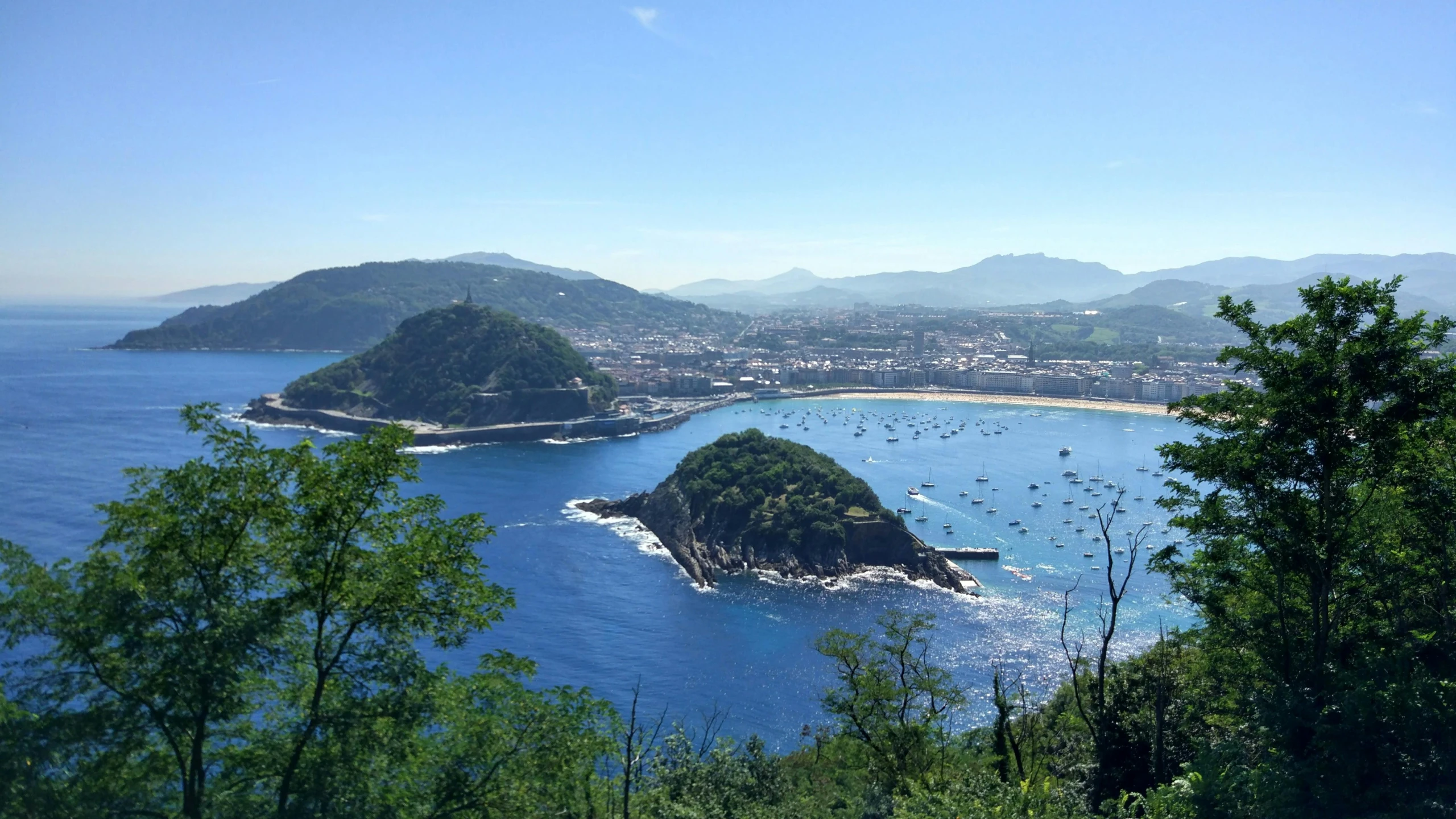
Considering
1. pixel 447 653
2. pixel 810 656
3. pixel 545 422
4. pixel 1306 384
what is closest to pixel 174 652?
pixel 1306 384

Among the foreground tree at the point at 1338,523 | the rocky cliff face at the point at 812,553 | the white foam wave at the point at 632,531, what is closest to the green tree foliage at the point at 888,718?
the foreground tree at the point at 1338,523

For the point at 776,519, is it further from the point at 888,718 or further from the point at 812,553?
the point at 888,718

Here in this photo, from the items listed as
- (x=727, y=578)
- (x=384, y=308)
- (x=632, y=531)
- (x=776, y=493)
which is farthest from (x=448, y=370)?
(x=384, y=308)

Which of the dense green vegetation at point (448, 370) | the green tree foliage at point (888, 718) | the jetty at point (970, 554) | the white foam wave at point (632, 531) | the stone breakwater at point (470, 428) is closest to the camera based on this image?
the green tree foliage at point (888, 718)

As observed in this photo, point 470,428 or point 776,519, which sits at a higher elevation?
point 470,428

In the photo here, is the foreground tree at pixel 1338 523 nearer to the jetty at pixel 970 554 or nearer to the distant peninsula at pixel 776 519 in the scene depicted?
the distant peninsula at pixel 776 519

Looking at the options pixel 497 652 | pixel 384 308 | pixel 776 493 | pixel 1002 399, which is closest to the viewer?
pixel 497 652
